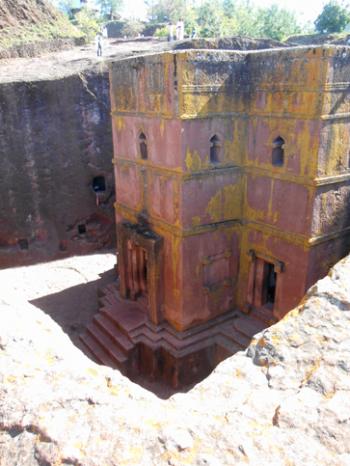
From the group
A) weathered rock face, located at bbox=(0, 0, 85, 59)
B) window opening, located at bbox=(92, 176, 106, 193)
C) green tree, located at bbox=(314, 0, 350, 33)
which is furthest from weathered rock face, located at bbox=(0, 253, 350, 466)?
green tree, located at bbox=(314, 0, 350, 33)

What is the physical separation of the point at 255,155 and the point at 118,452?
6.99 meters

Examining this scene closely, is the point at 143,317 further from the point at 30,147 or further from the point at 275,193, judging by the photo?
the point at 30,147

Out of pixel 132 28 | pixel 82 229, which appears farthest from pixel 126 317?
pixel 132 28

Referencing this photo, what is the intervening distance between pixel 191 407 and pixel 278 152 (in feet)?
20.8

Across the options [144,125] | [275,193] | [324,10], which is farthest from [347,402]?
[324,10]

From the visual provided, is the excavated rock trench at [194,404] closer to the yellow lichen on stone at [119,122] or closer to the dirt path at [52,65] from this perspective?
the yellow lichen on stone at [119,122]

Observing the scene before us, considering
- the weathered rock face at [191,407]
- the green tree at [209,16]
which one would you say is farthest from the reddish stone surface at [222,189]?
the green tree at [209,16]

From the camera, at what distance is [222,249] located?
28.9 feet

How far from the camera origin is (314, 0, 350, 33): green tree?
30.9 m

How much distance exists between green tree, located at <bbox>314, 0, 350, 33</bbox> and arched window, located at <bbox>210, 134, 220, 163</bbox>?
95.6ft

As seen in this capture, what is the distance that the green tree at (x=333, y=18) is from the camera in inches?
1216

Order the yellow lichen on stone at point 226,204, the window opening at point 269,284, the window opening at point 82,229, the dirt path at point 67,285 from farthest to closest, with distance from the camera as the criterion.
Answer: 1. the window opening at point 82,229
2. the dirt path at point 67,285
3. the window opening at point 269,284
4. the yellow lichen on stone at point 226,204

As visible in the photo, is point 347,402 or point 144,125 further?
point 144,125

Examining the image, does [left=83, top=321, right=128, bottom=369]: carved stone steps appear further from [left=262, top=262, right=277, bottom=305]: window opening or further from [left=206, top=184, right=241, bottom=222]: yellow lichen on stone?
[left=206, top=184, right=241, bottom=222]: yellow lichen on stone
